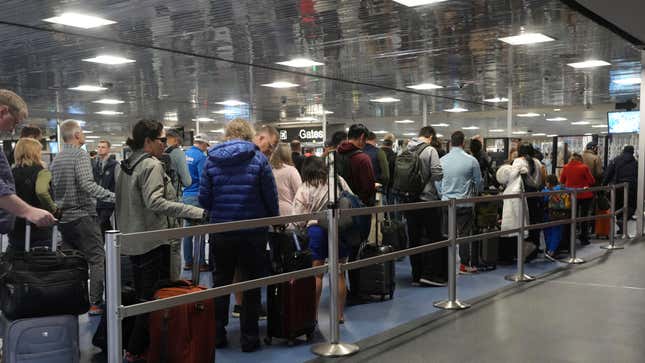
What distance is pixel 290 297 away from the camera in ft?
13.3

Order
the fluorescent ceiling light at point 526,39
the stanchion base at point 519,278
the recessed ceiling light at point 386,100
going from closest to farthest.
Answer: the stanchion base at point 519,278, the fluorescent ceiling light at point 526,39, the recessed ceiling light at point 386,100

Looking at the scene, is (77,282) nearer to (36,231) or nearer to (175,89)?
(36,231)

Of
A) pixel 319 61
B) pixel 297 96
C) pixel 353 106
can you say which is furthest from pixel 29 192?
pixel 353 106

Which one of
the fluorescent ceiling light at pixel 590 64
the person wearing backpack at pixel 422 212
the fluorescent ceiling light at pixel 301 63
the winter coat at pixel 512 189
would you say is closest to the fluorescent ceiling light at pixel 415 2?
the person wearing backpack at pixel 422 212

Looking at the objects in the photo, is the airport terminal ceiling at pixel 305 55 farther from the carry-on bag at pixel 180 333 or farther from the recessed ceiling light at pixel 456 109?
the carry-on bag at pixel 180 333

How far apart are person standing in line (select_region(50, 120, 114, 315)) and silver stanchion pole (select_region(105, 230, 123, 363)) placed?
84.8 inches

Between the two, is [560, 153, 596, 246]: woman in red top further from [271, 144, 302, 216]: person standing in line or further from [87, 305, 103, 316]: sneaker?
[87, 305, 103, 316]: sneaker

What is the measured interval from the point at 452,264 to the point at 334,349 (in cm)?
149

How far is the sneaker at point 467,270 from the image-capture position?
266 inches

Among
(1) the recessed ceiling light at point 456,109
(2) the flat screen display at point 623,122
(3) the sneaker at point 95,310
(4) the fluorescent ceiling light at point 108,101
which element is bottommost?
(3) the sneaker at point 95,310

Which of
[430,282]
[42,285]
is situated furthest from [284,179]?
[42,285]

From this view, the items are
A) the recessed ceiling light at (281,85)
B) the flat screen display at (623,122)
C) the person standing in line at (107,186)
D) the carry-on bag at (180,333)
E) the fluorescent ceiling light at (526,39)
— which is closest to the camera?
the carry-on bag at (180,333)

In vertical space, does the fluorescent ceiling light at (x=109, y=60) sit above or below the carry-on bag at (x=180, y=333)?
above

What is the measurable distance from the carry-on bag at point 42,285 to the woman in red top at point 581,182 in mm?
7667
